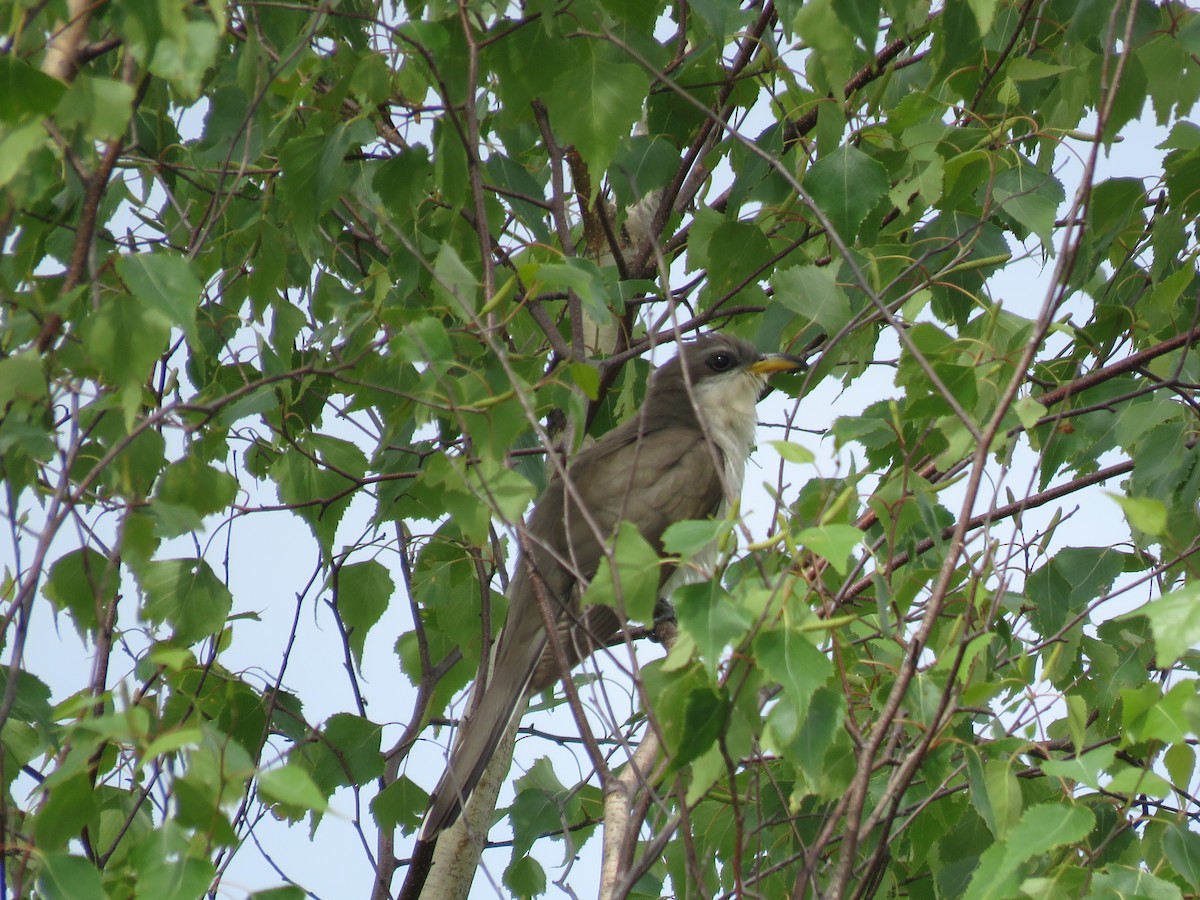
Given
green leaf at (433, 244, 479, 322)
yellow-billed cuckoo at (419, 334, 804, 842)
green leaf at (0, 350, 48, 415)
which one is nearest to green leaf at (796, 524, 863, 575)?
green leaf at (433, 244, 479, 322)

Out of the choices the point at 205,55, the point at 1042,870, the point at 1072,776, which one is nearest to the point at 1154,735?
the point at 1072,776

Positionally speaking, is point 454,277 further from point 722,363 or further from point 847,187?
point 722,363

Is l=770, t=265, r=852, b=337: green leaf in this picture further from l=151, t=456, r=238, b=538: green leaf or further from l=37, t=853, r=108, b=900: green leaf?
l=37, t=853, r=108, b=900: green leaf

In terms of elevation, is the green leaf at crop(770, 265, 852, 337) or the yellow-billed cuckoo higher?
the yellow-billed cuckoo

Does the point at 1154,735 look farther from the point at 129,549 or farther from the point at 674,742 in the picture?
the point at 129,549

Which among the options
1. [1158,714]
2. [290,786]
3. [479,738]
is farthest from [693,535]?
[479,738]

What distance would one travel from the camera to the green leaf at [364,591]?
4074 millimetres

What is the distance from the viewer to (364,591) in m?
4.08

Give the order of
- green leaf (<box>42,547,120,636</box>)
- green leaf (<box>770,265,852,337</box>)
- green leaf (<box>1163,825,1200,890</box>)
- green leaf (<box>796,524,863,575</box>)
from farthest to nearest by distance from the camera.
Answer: green leaf (<box>770,265,852,337</box>) < green leaf (<box>42,547,120,636</box>) < green leaf (<box>1163,825,1200,890</box>) < green leaf (<box>796,524,863,575</box>)

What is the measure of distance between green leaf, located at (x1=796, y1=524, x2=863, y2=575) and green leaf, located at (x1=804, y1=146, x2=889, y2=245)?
1426mm

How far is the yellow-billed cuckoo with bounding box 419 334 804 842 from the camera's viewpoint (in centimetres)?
427

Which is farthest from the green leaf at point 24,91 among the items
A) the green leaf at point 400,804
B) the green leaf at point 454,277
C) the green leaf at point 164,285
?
the green leaf at point 400,804

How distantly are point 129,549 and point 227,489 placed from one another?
1.44ft

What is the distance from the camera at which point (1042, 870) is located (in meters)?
3.21
